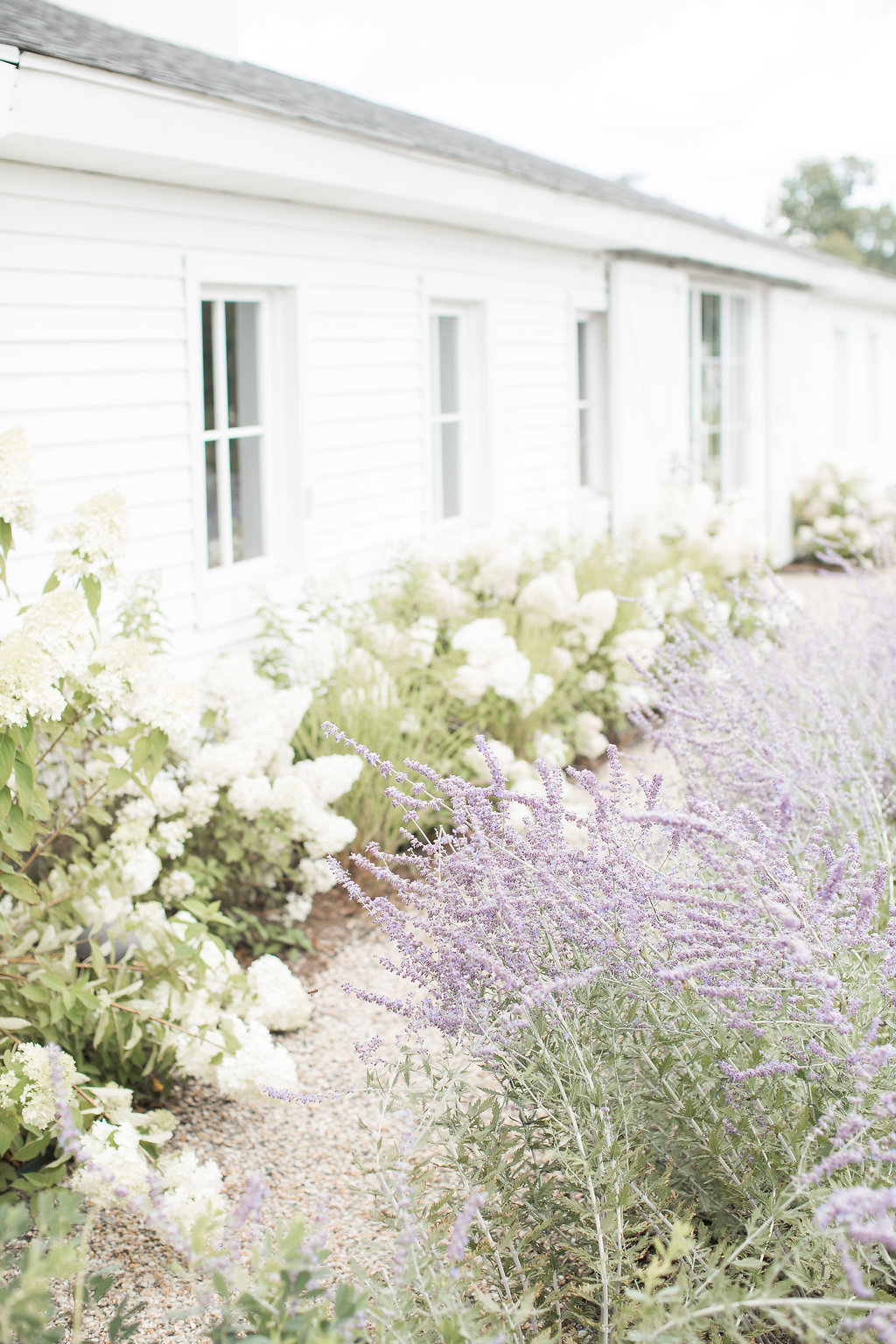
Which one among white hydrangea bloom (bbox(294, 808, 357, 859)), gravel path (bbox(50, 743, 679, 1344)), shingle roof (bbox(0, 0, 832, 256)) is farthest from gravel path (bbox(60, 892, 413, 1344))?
shingle roof (bbox(0, 0, 832, 256))

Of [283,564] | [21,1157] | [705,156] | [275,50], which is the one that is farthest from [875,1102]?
[705,156]

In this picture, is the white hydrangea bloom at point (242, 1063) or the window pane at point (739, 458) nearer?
the white hydrangea bloom at point (242, 1063)

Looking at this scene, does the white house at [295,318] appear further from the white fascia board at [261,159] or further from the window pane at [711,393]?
the window pane at [711,393]

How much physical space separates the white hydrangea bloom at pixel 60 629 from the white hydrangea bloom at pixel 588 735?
364cm

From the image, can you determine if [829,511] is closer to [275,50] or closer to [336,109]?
[336,109]

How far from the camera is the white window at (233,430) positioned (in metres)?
→ 5.31

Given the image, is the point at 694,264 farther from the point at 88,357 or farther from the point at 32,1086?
the point at 32,1086

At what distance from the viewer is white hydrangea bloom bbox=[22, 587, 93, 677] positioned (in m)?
2.54

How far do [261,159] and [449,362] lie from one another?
2.81 metres

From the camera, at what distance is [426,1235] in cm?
162

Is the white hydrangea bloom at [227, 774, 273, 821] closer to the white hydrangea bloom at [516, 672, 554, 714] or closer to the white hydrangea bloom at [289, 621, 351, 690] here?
the white hydrangea bloom at [289, 621, 351, 690]

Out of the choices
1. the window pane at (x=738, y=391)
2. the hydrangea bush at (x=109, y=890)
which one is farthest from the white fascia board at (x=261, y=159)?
the window pane at (x=738, y=391)

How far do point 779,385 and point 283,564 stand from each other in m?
8.71

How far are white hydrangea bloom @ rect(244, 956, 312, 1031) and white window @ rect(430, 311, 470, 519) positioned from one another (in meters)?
4.31
